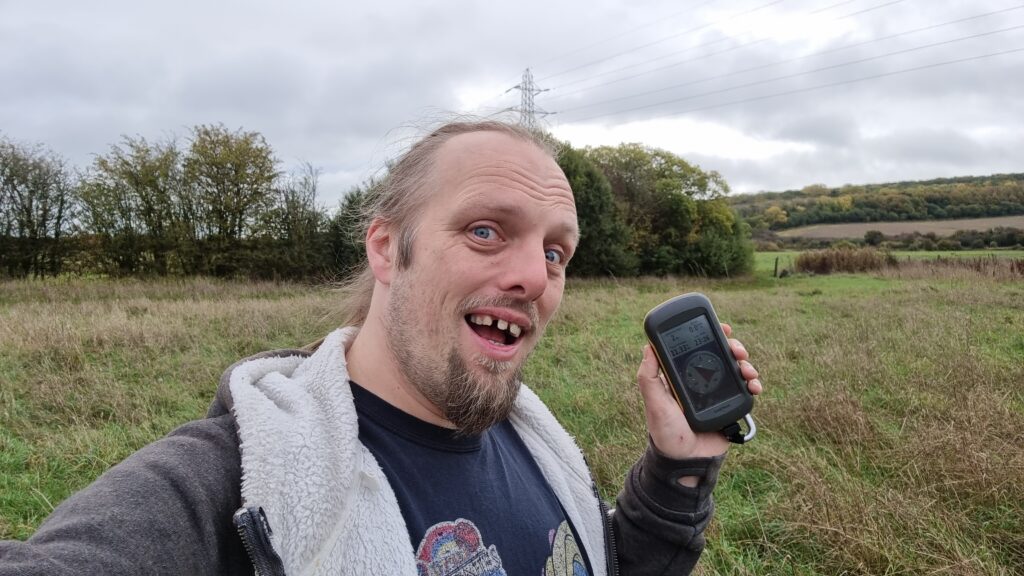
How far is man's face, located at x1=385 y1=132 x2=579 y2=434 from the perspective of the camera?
3.95ft

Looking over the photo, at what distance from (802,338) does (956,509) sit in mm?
5238

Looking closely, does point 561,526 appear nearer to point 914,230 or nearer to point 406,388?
point 406,388

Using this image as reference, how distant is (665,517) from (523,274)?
29.9 inches

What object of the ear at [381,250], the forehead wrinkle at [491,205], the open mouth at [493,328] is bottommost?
the open mouth at [493,328]

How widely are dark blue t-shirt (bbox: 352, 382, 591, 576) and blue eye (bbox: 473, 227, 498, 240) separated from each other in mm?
423

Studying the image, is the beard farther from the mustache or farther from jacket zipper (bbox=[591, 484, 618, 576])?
jacket zipper (bbox=[591, 484, 618, 576])

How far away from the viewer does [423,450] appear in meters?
1.19

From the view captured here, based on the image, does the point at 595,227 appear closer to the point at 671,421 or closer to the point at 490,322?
the point at 671,421

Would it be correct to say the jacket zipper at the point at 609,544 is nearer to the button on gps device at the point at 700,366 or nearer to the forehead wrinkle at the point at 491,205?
the button on gps device at the point at 700,366

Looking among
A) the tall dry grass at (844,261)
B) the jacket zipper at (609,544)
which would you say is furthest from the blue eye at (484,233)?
the tall dry grass at (844,261)

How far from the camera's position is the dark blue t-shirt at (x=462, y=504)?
1086 millimetres

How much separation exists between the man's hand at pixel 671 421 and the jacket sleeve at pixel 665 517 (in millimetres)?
28

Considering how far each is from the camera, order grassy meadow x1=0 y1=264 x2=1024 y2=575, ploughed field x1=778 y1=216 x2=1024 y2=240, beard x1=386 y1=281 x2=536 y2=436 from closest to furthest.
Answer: beard x1=386 y1=281 x2=536 y2=436, grassy meadow x1=0 y1=264 x2=1024 y2=575, ploughed field x1=778 y1=216 x2=1024 y2=240

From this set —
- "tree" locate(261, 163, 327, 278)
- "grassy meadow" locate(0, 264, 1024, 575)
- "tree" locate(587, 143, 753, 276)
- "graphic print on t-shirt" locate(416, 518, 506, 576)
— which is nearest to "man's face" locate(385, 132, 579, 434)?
"graphic print on t-shirt" locate(416, 518, 506, 576)
